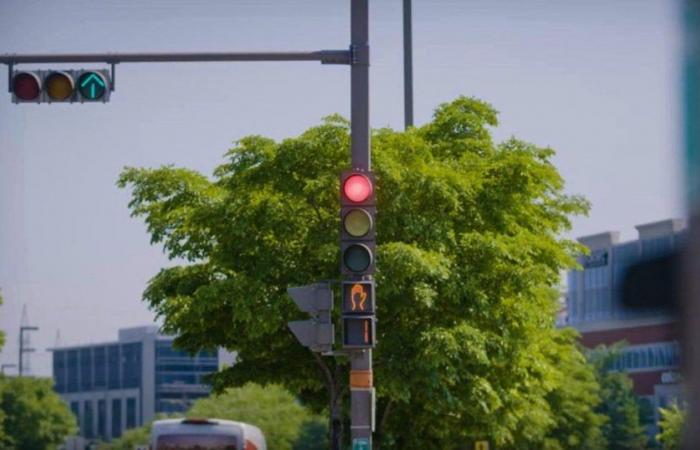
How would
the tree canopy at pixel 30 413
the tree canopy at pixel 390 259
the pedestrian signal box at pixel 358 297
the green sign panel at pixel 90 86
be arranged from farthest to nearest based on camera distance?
1. the tree canopy at pixel 30 413
2. the tree canopy at pixel 390 259
3. the pedestrian signal box at pixel 358 297
4. the green sign panel at pixel 90 86

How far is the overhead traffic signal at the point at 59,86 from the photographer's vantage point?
15750mm

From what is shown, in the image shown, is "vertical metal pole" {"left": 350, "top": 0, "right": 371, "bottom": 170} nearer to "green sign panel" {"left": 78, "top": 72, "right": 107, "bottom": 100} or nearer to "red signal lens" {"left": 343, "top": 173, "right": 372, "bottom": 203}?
"red signal lens" {"left": 343, "top": 173, "right": 372, "bottom": 203}

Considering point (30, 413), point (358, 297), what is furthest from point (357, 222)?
point (30, 413)

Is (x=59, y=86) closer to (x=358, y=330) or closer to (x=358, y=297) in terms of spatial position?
(x=358, y=297)

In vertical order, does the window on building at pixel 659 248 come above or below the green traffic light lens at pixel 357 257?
below

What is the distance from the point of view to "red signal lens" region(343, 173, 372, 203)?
52.6 ft

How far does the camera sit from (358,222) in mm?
16000

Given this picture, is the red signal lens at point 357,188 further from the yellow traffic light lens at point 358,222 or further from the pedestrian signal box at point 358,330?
the pedestrian signal box at point 358,330

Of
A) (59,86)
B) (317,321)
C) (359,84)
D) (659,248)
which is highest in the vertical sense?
(359,84)

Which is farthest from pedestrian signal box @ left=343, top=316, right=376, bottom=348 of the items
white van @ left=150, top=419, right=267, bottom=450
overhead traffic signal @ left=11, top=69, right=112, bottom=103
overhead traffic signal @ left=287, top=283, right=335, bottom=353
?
white van @ left=150, top=419, right=267, bottom=450

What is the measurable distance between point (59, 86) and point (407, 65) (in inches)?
778

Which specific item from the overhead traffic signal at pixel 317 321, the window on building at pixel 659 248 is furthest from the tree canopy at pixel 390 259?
the window on building at pixel 659 248

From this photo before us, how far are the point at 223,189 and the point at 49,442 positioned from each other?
122 m

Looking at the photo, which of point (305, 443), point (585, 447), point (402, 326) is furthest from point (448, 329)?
point (305, 443)
